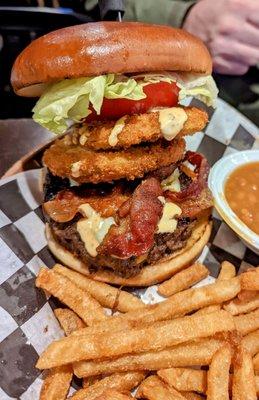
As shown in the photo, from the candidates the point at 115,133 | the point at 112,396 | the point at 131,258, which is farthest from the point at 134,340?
the point at 115,133

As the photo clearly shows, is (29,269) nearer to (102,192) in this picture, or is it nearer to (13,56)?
(102,192)

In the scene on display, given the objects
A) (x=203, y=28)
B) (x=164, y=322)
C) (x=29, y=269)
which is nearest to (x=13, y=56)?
(x=203, y=28)

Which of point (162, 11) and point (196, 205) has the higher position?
point (162, 11)

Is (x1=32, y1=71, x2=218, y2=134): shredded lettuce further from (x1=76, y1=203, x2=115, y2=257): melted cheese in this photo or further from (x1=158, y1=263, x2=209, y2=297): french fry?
(x1=158, y1=263, x2=209, y2=297): french fry

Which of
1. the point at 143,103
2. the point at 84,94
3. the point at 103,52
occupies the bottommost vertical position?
the point at 143,103

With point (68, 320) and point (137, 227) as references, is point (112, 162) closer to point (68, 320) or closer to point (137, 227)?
point (137, 227)

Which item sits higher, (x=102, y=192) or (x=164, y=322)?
(x=102, y=192)

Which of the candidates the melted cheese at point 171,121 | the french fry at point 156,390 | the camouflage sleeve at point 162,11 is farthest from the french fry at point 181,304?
the camouflage sleeve at point 162,11
